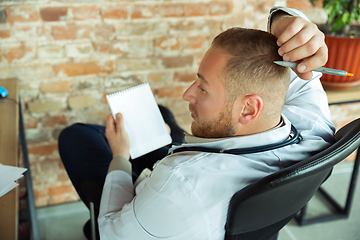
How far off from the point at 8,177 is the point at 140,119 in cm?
52

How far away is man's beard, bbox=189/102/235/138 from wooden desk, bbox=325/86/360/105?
979 millimetres

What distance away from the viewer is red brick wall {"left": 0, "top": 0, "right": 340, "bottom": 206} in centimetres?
154

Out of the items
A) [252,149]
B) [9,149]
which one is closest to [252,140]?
[252,149]

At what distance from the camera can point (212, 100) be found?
85 cm

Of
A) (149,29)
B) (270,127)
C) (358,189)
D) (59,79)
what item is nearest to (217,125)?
(270,127)

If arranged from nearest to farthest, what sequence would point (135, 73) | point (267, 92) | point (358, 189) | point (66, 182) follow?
point (267, 92) < point (135, 73) < point (66, 182) < point (358, 189)

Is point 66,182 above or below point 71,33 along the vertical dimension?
below

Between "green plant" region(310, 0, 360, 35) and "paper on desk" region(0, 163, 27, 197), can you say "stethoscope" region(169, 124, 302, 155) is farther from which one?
"green plant" region(310, 0, 360, 35)

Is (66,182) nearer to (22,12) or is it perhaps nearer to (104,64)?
(104,64)

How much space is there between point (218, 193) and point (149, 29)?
1228mm

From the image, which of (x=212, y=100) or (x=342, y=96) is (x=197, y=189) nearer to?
(x=212, y=100)

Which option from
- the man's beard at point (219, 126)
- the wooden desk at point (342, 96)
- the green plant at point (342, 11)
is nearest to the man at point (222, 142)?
the man's beard at point (219, 126)

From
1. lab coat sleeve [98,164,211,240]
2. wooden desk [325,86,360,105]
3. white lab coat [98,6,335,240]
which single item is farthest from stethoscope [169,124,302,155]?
wooden desk [325,86,360,105]

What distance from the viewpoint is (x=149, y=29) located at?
1.70 meters
